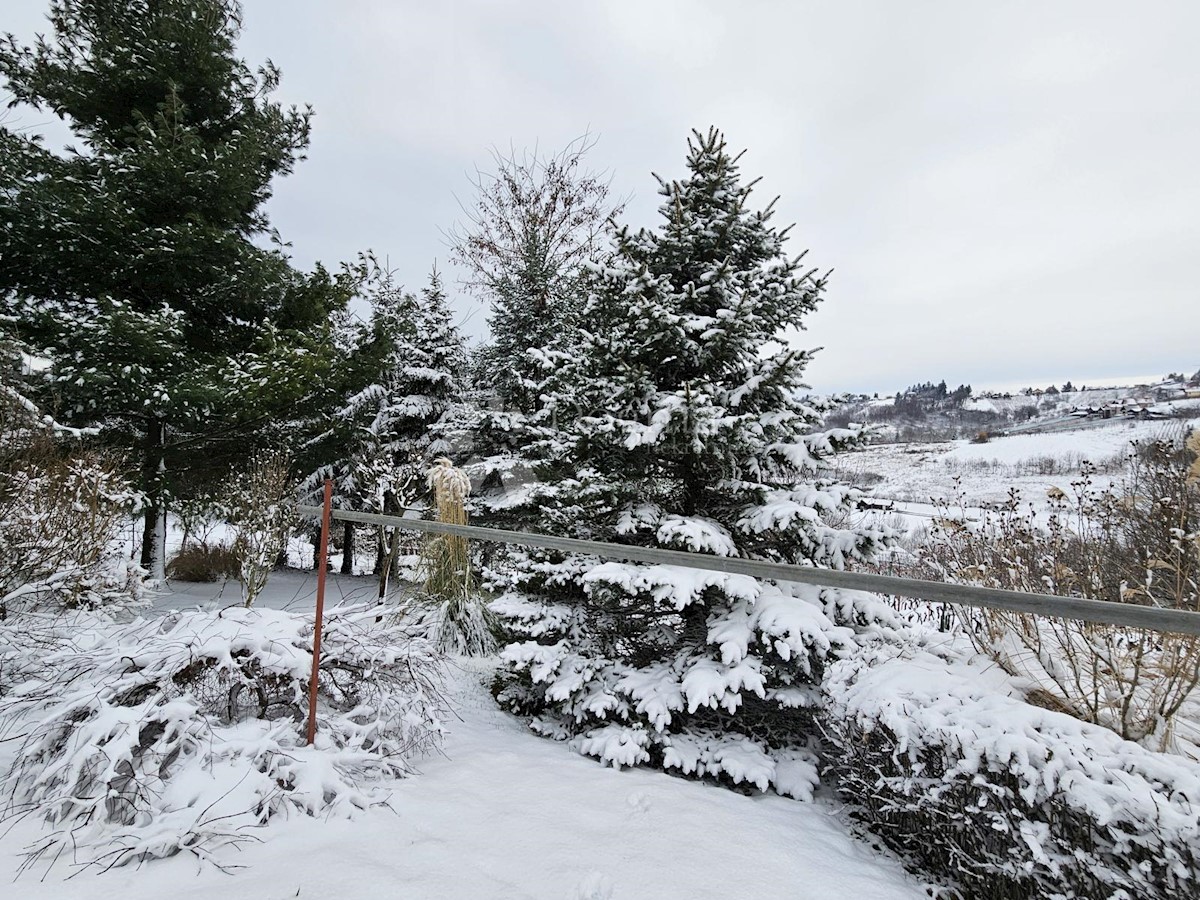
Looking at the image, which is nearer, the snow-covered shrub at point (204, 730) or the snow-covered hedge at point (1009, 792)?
the snow-covered hedge at point (1009, 792)

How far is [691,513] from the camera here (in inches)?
152

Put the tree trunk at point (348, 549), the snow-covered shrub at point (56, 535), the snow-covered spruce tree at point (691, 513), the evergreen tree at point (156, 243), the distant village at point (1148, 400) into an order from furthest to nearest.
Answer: the tree trunk at point (348, 549)
the distant village at point (1148, 400)
the evergreen tree at point (156, 243)
the snow-covered shrub at point (56, 535)
the snow-covered spruce tree at point (691, 513)

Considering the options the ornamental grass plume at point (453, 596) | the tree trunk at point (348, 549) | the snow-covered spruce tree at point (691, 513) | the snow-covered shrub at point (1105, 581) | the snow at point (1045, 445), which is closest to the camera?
the snow-covered shrub at point (1105, 581)

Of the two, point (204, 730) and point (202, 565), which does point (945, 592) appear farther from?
point (202, 565)

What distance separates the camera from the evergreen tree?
6078 mm

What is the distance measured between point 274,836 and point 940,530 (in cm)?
535

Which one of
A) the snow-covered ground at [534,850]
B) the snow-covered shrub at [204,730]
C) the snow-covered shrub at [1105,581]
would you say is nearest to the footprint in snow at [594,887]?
the snow-covered ground at [534,850]

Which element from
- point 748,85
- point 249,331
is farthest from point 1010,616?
point 249,331

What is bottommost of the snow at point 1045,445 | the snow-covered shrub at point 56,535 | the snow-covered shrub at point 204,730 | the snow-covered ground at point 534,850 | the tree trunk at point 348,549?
the tree trunk at point 348,549

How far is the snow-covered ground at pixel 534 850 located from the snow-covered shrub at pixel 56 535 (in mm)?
1540

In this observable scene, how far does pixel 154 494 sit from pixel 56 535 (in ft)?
12.7

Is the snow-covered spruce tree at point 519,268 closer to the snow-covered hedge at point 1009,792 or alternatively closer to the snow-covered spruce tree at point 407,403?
the snow-covered spruce tree at point 407,403

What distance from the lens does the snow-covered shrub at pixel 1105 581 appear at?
7.13ft

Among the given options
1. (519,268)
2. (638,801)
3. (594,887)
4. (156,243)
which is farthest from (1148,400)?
(156,243)
